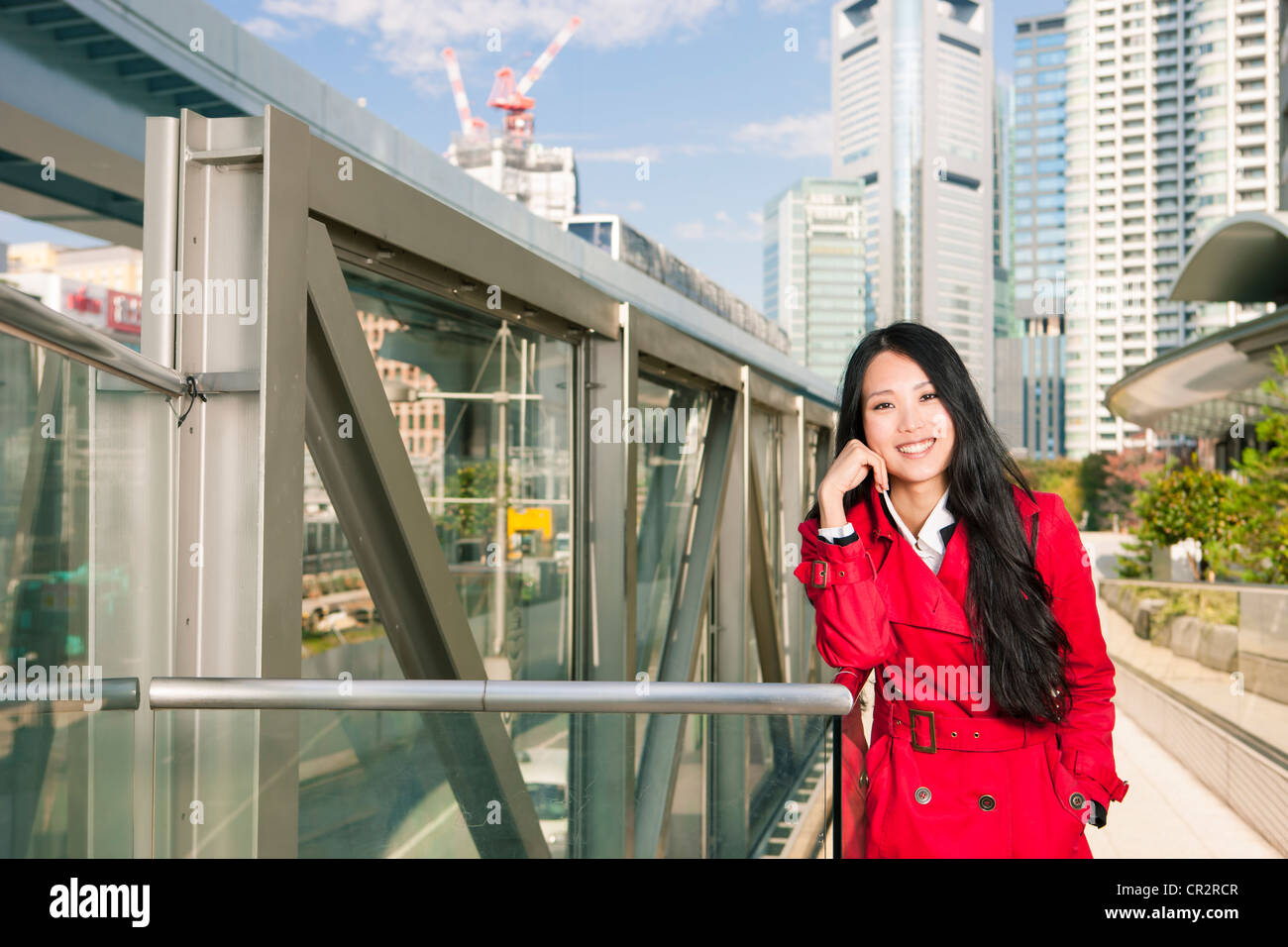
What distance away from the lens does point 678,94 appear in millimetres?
57344

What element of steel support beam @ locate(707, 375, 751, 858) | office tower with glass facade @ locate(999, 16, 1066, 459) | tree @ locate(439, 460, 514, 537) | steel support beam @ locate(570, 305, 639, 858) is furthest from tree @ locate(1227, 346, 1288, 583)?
office tower with glass facade @ locate(999, 16, 1066, 459)

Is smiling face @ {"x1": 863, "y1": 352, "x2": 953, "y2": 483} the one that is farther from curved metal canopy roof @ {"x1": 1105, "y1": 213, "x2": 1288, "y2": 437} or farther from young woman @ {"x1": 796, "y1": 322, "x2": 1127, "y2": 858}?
curved metal canopy roof @ {"x1": 1105, "y1": 213, "x2": 1288, "y2": 437}

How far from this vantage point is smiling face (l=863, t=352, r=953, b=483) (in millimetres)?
2029

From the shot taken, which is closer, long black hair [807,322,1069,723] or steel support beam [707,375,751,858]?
long black hair [807,322,1069,723]

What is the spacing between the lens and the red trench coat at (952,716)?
5.92ft

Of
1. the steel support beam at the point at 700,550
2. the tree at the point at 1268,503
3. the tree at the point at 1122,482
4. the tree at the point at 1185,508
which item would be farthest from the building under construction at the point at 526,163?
the steel support beam at the point at 700,550

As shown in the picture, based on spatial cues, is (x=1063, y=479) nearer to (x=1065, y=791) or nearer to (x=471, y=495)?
(x=471, y=495)

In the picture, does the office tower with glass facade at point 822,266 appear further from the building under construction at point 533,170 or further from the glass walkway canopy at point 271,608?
the glass walkway canopy at point 271,608

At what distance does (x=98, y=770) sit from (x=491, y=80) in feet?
303

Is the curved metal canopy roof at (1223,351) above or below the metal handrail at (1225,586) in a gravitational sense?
above

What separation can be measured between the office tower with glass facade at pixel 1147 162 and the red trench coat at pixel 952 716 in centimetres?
7100

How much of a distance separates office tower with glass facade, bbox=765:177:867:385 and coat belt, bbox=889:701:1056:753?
35618 mm
